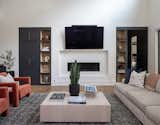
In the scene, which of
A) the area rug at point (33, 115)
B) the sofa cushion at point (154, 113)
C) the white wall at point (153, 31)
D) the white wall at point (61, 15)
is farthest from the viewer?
the white wall at point (61, 15)

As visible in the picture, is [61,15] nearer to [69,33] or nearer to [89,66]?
[69,33]

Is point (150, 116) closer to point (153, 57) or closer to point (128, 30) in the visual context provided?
point (153, 57)

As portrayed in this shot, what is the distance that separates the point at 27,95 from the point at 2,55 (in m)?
3.56

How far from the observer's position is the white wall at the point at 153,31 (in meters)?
8.90

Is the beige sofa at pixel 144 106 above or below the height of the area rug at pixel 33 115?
above

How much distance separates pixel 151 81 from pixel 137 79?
2.03 ft

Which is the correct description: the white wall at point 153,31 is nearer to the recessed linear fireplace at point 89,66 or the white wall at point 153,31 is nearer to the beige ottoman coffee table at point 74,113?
the recessed linear fireplace at point 89,66

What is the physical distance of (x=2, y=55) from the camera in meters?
9.95

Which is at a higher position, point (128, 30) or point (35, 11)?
point (35, 11)

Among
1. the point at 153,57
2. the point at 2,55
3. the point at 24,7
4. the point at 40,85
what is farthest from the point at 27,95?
the point at 153,57

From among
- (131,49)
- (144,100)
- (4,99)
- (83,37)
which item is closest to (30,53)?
(83,37)

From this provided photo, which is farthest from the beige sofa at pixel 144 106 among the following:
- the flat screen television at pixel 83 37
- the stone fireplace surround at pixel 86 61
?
the flat screen television at pixel 83 37

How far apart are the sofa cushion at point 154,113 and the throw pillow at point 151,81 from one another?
1670 millimetres

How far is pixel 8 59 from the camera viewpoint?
32.3 feet
